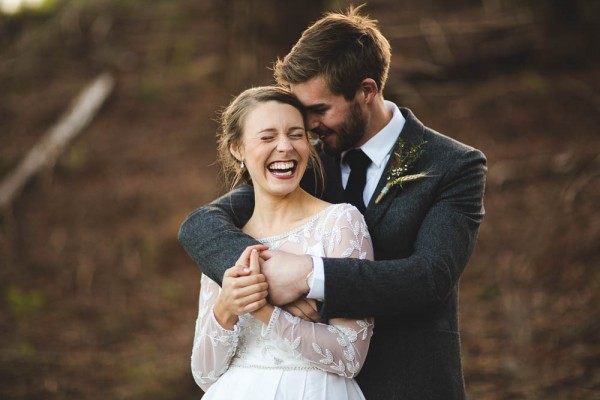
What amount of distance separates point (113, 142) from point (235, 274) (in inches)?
265

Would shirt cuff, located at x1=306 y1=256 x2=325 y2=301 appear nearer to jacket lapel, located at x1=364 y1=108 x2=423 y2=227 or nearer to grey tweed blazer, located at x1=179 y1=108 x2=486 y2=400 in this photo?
grey tweed blazer, located at x1=179 y1=108 x2=486 y2=400

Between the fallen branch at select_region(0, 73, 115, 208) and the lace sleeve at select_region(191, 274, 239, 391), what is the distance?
221 inches

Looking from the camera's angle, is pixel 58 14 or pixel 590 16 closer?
pixel 590 16

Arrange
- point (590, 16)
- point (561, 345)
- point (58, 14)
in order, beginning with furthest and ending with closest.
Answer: point (58, 14)
point (590, 16)
point (561, 345)

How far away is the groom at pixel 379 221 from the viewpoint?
7.77 feet

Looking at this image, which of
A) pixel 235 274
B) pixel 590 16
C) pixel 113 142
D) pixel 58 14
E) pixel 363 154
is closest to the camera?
pixel 235 274

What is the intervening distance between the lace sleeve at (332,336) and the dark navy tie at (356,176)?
41 cm

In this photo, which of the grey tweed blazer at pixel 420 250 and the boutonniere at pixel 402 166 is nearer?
the grey tweed blazer at pixel 420 250

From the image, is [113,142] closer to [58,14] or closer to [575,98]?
[58,14]

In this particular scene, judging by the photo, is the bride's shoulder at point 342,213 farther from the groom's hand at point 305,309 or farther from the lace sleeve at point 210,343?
the lace sleeve at point 210,343

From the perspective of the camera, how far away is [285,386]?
8.06ft

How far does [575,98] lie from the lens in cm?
702

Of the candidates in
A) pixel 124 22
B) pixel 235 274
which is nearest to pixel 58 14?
pixel 124 22

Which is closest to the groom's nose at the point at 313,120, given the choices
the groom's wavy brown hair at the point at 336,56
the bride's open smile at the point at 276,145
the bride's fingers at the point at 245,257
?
the groom's wavy brown hair at the point at 336,56
